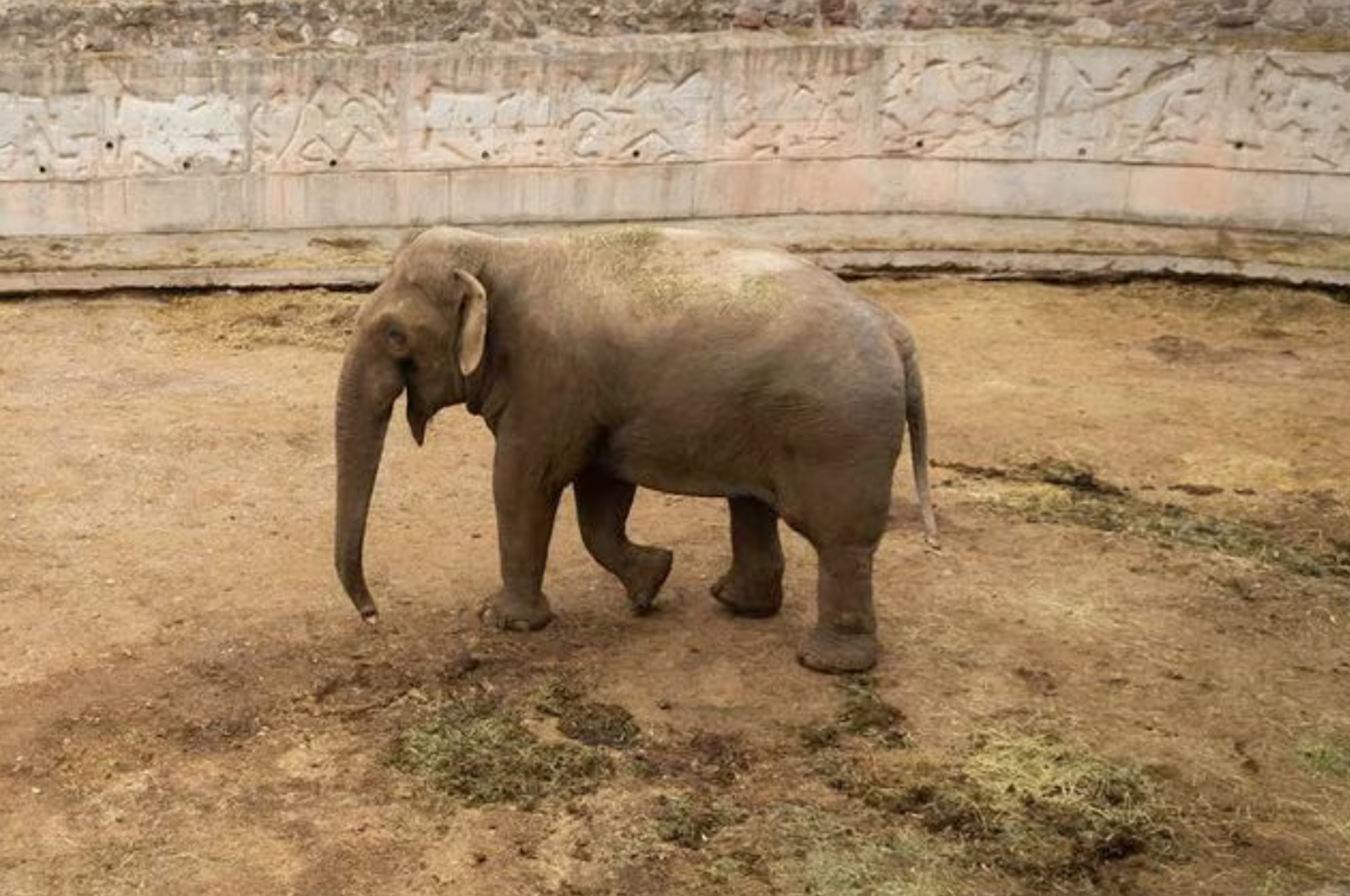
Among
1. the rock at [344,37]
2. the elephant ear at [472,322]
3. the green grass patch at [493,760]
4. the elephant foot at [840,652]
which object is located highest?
the rock at [344,37]

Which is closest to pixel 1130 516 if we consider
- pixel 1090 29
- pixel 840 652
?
pixel 840 652

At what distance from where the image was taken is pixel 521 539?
6695 millimetres

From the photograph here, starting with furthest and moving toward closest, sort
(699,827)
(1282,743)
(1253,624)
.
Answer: (1253,624) → (1282,743) → (699,827)

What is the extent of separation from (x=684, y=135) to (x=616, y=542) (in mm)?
7890

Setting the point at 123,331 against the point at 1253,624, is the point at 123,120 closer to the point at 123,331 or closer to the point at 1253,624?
the point at 123,331

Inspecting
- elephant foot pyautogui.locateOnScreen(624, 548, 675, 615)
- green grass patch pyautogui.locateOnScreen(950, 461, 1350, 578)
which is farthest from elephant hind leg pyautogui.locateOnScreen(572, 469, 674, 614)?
green grass patch pyautogui.locateOnScreen(950, 461, 1350, 578)

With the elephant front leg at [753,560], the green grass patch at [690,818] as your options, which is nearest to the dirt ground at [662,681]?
the green grass patch at [690,818]

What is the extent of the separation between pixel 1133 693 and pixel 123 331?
8.19 m

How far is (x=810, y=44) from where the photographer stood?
14211mm

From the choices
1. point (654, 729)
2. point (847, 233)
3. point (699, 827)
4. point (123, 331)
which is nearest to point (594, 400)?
point (654, 729)

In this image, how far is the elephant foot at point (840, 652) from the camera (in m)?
6.56

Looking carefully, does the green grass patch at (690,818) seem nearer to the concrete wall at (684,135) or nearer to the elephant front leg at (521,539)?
the elephant front leg at (521,539)

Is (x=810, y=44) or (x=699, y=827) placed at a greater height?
(x=810, y=44)

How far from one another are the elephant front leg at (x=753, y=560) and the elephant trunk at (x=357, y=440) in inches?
→ 62.7
